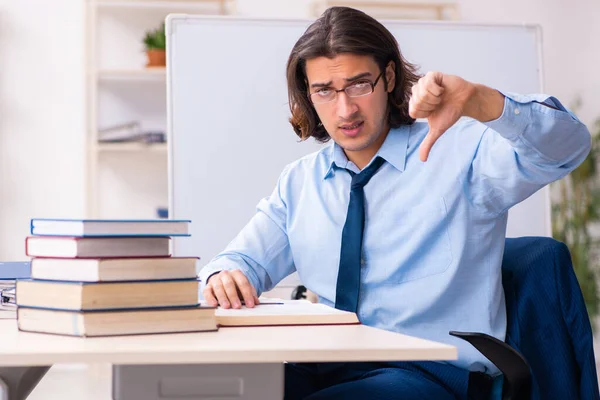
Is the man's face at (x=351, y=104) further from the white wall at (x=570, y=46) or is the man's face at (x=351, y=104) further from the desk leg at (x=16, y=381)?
the white wall at (x=570, y=46)

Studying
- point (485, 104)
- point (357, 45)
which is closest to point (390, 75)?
point (357, 45)

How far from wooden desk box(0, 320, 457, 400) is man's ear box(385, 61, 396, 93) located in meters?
0.85

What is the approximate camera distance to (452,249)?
1.55 meters

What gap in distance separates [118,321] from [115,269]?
63 millimetres

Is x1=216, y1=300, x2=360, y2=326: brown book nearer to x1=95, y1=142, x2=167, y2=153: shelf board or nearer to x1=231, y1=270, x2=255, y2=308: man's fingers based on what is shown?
x1=231, y1=270, x2=255, y2=308: man's fingers

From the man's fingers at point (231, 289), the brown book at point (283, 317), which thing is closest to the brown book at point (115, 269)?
the brown book at point (283, 317)

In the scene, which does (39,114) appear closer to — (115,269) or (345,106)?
(345,106)

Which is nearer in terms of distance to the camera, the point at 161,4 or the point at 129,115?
the point at 161,4

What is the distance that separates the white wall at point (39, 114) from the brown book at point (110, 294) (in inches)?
135

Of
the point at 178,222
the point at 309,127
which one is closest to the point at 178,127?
the point at 309,127

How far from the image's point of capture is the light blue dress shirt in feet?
4.76

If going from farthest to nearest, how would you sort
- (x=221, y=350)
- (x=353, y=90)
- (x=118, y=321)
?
1. (x=353, y=90)
2. (x=118, y=321)
3. (x=221, y=350)

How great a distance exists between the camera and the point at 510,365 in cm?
124

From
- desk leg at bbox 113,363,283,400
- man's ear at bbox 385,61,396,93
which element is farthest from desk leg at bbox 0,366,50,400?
man's ear at bbox 385,61,396,93
